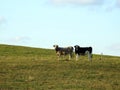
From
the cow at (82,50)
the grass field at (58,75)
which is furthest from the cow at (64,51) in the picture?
the grass field at (58,75)

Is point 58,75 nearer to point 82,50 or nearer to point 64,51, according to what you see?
point 64,51

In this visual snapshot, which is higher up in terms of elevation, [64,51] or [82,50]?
[82,50]

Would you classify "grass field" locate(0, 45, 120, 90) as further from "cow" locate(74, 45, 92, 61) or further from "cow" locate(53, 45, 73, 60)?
"cow" locate(53, 45, 73, 60)

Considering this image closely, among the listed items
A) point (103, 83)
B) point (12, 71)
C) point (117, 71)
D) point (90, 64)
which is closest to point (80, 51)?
point (90, 64)

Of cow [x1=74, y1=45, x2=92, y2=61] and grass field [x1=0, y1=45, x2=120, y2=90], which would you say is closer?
grass field [x1=0, y1=45, x2=120, y2=90]

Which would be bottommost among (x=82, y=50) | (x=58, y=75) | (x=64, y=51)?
(x=58, y=75)

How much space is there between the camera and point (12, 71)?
42.1m

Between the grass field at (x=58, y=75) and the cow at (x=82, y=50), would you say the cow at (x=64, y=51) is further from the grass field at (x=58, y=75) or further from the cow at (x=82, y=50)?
the grass field at (x=58, y=75)

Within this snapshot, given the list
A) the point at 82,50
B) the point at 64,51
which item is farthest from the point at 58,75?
the point at 82,50

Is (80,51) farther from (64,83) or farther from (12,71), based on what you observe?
(64,83)

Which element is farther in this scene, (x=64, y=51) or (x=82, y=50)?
(x=82, y=50)

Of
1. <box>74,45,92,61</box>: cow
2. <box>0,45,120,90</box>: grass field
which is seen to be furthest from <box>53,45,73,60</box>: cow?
<box>0,45,120,90</box>: grass field

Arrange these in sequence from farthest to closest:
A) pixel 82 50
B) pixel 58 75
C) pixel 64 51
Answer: pixel 82 50 < pixel 64 51 < pixel 58 75

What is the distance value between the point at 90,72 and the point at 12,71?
7278 mm
